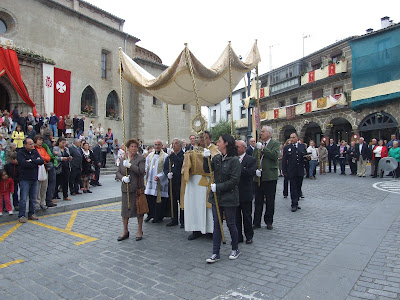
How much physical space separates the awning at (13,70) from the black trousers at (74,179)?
1027 centimetres

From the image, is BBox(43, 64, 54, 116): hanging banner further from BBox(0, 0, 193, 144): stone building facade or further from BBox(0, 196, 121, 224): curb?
BBox(0, 196, 121, 224): curb

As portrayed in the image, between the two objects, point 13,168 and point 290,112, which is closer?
point 13,168

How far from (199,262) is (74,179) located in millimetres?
7388

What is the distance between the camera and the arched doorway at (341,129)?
28.0 meters

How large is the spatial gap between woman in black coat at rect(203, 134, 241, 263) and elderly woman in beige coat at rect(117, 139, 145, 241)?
1.75 meters

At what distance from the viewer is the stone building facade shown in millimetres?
18406

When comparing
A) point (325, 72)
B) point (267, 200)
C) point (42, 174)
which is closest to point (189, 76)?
point (267, 200)

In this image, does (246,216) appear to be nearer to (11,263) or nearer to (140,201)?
(140,201)

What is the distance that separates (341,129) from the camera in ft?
95.3

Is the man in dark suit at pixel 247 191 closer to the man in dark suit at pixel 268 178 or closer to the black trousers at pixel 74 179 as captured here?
the man in dark suit at pixel 268 178

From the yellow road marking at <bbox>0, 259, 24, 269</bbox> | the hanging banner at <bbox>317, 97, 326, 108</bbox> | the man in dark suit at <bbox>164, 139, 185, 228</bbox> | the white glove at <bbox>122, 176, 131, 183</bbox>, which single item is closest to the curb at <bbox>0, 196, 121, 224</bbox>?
the yellow road marking at <bbox>0, 259, 24, 269</bbox>

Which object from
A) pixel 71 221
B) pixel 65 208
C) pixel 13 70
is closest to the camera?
pixel 71 221

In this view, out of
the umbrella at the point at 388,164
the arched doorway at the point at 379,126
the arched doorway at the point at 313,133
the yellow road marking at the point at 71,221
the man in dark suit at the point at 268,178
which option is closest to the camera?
the man in dark suit at the point at 268,178

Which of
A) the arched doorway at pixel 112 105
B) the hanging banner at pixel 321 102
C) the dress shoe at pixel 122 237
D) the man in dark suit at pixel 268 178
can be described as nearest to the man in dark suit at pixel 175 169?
the dress shoe at pixel 122 237
